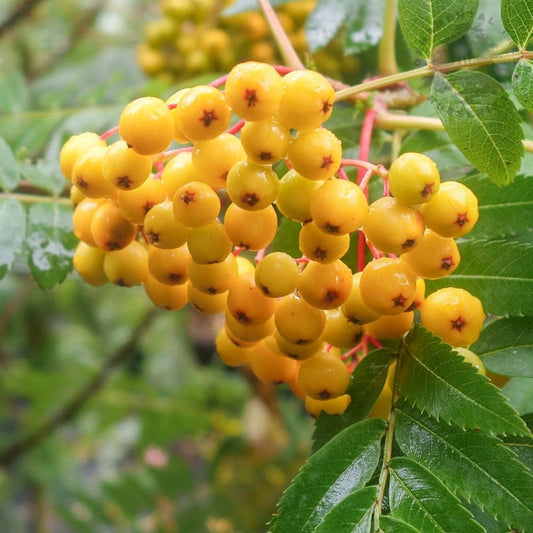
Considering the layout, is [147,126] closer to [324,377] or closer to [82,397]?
[324,377]

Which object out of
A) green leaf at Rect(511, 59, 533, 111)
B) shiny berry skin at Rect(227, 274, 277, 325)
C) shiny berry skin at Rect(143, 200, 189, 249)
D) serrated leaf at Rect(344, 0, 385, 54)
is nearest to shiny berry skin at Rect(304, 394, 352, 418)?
shiny berry skin at Rect(227, 274, 277, 325)

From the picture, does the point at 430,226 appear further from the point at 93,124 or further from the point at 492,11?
the point at 93,124

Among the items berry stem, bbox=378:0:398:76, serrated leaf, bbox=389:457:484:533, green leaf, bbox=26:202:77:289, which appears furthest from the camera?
berry stem, bbox=378:0:398:76

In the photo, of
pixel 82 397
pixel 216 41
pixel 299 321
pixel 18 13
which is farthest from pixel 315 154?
pixel 82 397

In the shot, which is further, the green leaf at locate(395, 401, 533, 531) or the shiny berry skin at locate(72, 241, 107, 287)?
the shiny berry skin at locate(72, 241, 107, 287)

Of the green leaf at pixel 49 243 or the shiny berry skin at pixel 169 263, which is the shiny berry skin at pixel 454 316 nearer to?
the shiny berry skin at pixel 169 263

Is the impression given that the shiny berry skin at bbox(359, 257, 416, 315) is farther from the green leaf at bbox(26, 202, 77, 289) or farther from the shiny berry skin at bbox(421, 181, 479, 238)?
the green leaf at bbox(26, 202, 77, 289)
